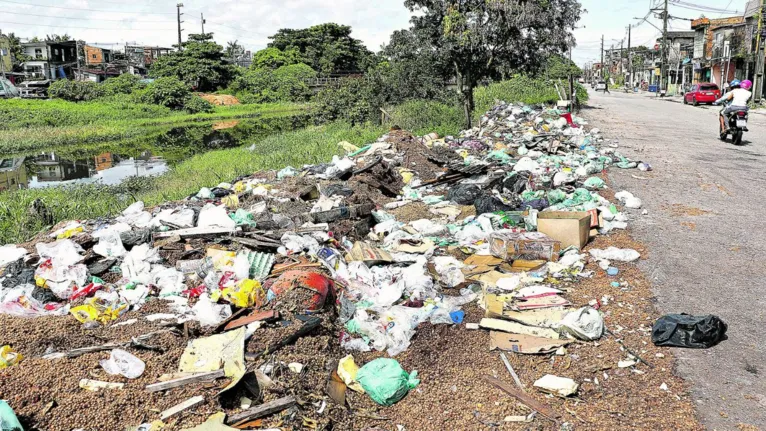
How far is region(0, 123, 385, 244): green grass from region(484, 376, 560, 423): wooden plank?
723 cm

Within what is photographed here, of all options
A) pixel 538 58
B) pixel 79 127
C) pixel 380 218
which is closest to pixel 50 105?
pixel 79 127

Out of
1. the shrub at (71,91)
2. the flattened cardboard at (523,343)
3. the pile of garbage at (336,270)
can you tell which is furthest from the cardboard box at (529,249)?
the shrub at (71,91)

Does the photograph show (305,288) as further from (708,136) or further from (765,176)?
(708,136)

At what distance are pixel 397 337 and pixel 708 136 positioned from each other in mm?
12154

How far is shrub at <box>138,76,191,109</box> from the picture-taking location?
42.2 metres

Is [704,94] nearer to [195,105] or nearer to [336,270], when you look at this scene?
[336,270]

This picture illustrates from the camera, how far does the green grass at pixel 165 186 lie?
9047 mm

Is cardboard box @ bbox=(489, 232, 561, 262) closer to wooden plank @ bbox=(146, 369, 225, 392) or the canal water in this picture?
wooden plank @ bbox=(146, 369, 225, 392)

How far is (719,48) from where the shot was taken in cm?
3806

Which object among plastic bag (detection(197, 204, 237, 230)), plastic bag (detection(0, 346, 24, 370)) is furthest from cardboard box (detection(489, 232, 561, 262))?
plastic bag (detection(0, 346, 24, 370))

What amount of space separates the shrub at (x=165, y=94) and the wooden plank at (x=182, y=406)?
141 ft

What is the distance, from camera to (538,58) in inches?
632

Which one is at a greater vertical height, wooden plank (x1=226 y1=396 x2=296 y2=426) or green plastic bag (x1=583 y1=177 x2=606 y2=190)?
green plastic bag (x1=583 y1=177 x2=606 y2=190)

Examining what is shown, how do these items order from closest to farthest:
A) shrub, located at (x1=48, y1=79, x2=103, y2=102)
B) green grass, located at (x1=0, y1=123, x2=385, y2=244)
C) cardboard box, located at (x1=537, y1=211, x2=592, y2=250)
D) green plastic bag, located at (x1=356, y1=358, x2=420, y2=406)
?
green plastic bag, located at (x1=356, y1=358, x2=420, y2=406) → cardboard box, located at (x1=537, y1=211, x2=592, y2=250) → green grass, located at (x1=0, y1=123, x2=385, y2=244) → shrub, located at (x1=48, y1=79, x2=103, y2=102)
